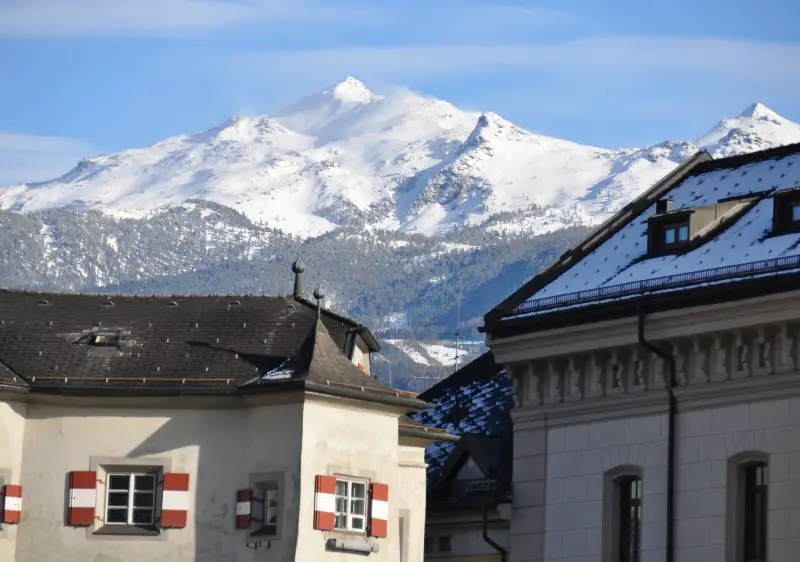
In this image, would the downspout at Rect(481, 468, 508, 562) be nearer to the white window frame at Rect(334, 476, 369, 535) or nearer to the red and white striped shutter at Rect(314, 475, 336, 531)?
the white window frame at Rect(334, 476, 369, 535)

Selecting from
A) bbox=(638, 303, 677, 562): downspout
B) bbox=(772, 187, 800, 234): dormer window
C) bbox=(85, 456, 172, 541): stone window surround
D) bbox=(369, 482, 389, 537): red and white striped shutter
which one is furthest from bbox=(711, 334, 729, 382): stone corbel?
bbox=(85, 456, 172, 541): stone window surround

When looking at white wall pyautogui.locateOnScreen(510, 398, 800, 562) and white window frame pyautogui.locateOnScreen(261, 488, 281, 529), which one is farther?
white wall pyautogui.locateOnScreen(510, 398, 800, 562)

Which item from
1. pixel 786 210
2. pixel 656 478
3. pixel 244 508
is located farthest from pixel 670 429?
pixel 244 508

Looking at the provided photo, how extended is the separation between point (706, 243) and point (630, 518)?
7.67 meters

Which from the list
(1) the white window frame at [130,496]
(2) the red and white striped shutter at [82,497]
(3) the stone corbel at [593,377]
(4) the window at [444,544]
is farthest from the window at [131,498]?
(4) the window at [444,544]

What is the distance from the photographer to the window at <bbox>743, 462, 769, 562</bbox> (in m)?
62.3

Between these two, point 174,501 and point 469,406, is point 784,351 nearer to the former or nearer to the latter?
point 174,501

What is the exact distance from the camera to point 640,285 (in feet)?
218

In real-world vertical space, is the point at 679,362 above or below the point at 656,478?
above

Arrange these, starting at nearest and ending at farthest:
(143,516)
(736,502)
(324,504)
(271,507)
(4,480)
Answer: (324,504), (271,507), (4,480), (143,516), (736,502)

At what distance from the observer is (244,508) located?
61031 millimetres

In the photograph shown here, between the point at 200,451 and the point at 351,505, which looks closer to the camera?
the point at 351,505

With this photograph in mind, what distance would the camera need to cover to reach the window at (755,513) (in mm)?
62312

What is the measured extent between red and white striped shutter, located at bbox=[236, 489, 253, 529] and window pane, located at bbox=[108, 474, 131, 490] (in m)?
2.97
